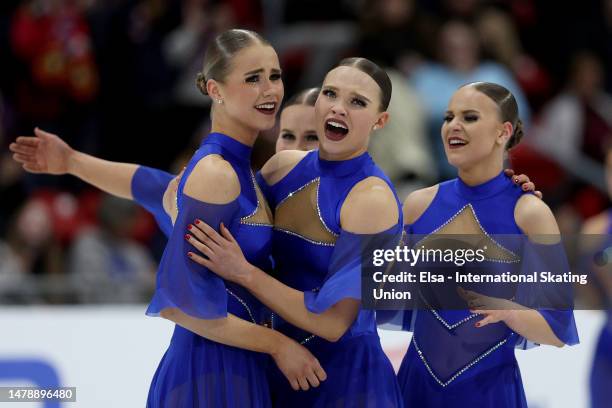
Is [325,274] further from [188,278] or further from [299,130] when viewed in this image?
[299,130]

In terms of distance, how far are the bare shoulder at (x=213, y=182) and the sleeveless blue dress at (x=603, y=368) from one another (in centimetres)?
190

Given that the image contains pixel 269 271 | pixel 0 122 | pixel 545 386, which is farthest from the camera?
pixel 0 122

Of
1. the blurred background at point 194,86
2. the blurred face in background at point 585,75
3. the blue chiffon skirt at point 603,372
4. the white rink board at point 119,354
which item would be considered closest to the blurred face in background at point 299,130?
the white rink board at point 119,354

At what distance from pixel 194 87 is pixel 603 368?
13.6ft

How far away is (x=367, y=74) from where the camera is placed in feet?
10.5

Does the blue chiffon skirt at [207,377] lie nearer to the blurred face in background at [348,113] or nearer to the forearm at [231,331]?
the forearm at [231,331]

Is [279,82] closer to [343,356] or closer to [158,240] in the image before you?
[343,356]

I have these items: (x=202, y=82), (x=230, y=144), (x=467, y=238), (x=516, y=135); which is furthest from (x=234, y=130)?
(x=516, y=135)

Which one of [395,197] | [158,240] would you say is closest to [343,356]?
[395,197]

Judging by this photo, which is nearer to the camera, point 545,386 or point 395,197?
point 395,197

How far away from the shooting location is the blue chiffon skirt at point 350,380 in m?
3.13

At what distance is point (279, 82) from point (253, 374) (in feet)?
2.95

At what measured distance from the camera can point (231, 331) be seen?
3.01 m

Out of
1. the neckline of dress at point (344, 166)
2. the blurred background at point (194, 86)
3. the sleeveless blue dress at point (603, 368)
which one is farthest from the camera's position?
the blurred background at point (194, 86)
